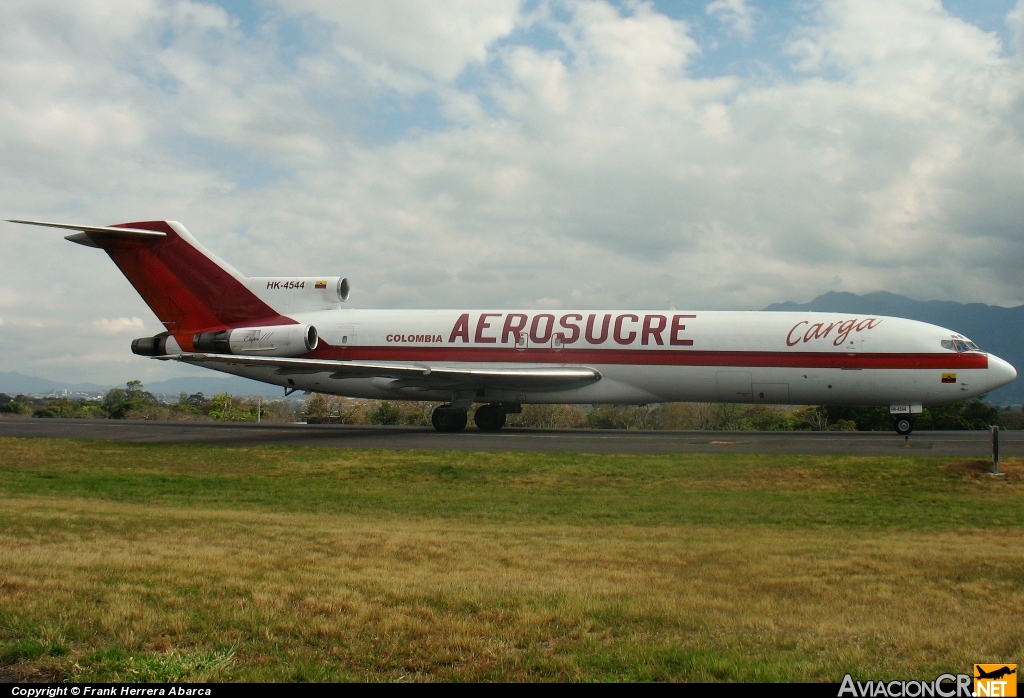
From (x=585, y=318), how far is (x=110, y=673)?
24.0m

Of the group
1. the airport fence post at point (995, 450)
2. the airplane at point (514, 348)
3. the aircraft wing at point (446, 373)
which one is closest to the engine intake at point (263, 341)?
the airplane at point (514, 348)

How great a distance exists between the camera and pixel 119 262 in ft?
101

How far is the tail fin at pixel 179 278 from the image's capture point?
30625 millimetres

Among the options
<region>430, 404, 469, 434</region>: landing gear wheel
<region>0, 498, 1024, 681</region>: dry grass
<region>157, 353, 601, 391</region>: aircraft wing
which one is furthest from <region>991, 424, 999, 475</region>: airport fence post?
<region>430, 404, 469, 434</region>: landing gear wheel

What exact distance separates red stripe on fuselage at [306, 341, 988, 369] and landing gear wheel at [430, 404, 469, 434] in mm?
1894

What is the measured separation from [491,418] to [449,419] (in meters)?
2.12

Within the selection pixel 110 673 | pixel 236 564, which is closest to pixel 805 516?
pixel 236 564

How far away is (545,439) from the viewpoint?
78.1 feet

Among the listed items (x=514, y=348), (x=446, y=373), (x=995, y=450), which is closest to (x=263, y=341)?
(x=446, y=373)

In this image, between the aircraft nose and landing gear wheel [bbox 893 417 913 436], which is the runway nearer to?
landing gear wheel [bbox 893 417 913 436]

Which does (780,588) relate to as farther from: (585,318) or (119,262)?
(119,262)

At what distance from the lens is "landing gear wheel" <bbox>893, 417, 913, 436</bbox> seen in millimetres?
25406

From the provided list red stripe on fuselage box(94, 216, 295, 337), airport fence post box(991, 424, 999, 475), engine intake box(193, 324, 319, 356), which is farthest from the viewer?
red stripe on fuselage box(94, 216, 295, 337)

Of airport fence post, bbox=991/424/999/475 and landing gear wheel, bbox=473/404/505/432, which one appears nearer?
airport fence post, bbox=991/424/999/475
